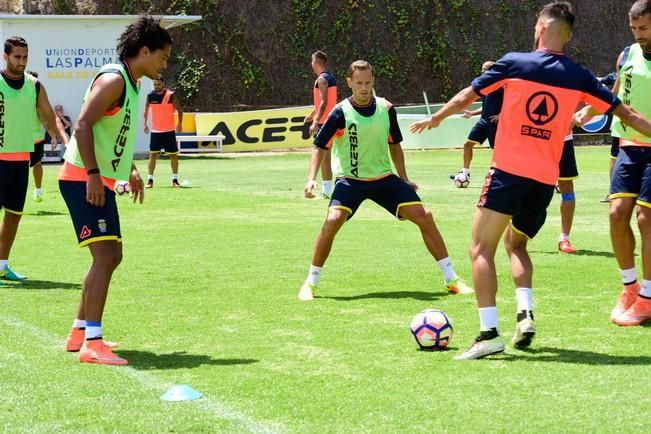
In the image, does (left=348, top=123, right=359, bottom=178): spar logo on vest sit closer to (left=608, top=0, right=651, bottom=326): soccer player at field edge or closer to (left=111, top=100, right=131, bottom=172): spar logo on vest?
(left=608, top=0, right=651, bottom=326): soccer player at field edge

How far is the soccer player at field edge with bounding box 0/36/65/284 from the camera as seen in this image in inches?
418

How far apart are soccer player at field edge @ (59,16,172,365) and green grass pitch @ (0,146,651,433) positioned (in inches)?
19.2

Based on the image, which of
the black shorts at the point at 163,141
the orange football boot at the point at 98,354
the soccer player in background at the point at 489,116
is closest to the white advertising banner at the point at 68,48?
the black shorts at the point at 163,141

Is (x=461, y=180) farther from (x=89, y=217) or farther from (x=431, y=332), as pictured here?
(x=89, y=217)

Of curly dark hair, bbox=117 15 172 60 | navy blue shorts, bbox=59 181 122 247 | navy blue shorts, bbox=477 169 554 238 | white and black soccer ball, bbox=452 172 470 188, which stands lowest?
white and black soccer ball, bbox=452 172 470 188

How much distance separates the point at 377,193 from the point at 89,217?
336 centimetres

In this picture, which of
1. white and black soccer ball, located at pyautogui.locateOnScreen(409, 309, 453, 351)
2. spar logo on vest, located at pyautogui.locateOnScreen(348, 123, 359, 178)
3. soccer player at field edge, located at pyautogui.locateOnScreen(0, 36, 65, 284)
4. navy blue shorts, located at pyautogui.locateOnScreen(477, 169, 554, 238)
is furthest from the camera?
soccer player at field edge, located at pyautogui.locateOnScreen(0, 36, 65, 284)

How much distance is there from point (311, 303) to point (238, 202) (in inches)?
373

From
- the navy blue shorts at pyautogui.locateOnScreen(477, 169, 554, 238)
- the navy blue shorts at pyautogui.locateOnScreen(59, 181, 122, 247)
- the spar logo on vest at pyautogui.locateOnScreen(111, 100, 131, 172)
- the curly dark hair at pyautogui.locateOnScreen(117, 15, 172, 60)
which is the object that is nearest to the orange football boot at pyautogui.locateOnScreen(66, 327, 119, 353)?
the navy blue shorts at pyautogui.locateOnScreen(59, 181, 122, 247)

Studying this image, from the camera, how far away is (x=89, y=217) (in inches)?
279

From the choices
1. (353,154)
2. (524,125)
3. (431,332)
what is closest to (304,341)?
A: (431,332)

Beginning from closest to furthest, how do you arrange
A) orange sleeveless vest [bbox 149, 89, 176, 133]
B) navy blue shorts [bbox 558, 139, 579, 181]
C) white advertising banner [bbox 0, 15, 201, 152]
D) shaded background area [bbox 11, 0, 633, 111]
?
navy blue shorts [bbox 558, 139, 579, 181]
orange sleeveless vest [bbox 149, 89, 176, 133]
white advertising banner [bbox 0, 15, 201, 152]
shaded background area [bbox 11, 0, 633, 111]

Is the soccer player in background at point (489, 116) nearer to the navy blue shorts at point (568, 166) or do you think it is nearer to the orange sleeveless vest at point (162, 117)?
the navy blue shorts at point (568, 166)

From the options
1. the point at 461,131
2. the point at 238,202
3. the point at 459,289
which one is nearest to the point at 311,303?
the point at 459,289
